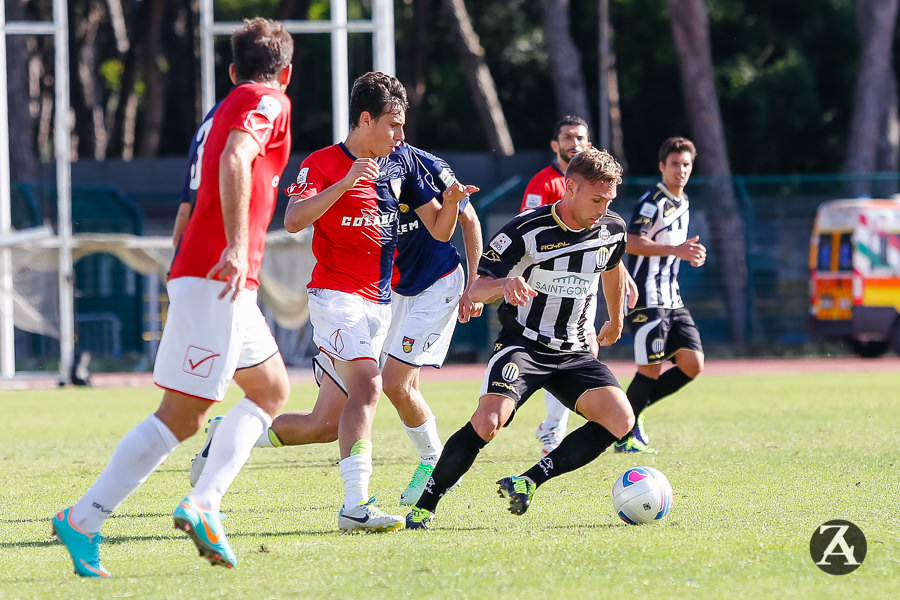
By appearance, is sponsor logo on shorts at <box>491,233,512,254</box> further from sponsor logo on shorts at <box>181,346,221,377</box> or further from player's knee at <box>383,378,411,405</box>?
sponsor logo on shorts at <box>181,346,221,377</box>

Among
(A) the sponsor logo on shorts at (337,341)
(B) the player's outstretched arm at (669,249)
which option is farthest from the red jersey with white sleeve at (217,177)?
(B) the player's outstretched arm at (669,249)

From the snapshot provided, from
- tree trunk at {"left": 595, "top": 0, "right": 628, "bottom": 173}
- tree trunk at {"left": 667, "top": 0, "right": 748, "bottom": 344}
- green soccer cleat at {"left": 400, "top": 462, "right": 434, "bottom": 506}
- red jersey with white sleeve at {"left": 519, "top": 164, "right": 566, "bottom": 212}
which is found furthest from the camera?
tree trunk at {"left": 595, "top": 0, "right": 628, "bottom": 173}

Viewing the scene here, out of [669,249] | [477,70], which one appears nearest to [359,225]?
[669,249]

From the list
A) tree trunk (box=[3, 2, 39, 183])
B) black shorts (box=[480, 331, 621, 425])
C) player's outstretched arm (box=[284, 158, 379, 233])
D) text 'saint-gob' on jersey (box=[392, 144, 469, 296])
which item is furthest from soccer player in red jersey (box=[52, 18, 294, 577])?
tree trunk (box=[3, 2, 39, 183])

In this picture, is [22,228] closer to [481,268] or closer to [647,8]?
[481,268]

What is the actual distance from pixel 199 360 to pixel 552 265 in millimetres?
2083

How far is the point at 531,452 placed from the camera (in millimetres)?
8953

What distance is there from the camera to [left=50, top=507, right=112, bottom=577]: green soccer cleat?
469 centimetres

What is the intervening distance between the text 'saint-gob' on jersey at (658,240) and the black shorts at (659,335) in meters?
0.08

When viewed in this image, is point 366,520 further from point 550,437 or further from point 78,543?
point 550,437

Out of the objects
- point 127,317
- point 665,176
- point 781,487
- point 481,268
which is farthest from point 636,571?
point 127,317

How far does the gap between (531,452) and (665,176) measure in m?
2.25

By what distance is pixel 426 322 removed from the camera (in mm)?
6820

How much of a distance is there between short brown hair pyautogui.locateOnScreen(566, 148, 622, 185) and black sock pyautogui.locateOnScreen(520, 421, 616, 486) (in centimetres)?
115
